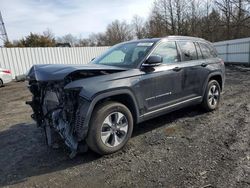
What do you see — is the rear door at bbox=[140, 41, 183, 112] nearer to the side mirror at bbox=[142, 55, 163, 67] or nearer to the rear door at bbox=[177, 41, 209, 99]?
the side mirror at bbox=[142, 55, 163, 67]

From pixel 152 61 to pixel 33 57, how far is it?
592 inches

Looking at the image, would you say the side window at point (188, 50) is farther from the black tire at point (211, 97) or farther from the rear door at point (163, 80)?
the black tire at point (211, 97)

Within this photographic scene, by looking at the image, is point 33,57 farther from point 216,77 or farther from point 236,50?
point 236,50

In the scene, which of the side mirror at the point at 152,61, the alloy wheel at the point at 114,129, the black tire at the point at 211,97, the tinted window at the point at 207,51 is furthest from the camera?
the tinted window at the point at 207,51

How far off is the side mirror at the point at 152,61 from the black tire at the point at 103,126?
899 millimetres

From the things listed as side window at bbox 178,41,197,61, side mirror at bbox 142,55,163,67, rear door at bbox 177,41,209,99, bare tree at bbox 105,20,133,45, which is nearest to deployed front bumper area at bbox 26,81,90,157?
side mirror at bbox 142,55,163,67

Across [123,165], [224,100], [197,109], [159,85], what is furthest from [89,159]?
[224,100]

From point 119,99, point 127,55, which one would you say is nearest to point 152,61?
point 127,55

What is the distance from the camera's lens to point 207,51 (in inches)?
242

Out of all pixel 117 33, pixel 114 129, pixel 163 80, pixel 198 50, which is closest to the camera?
pixel 114 129

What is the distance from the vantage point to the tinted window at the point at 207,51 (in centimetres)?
599

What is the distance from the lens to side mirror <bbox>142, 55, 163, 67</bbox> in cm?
435

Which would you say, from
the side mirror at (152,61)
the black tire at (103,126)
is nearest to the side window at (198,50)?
the side mirror at (152,61)

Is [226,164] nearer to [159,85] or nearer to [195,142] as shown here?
[195,142]
